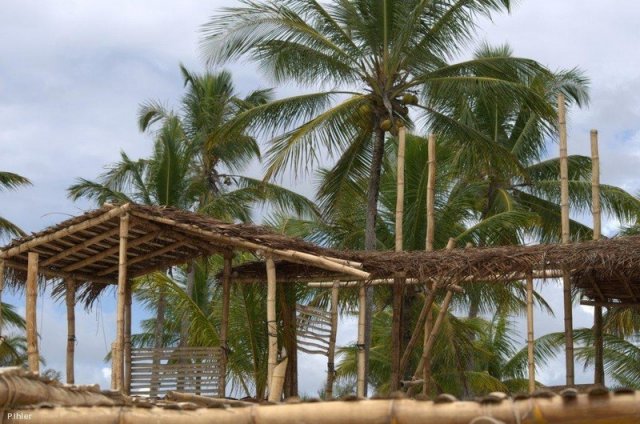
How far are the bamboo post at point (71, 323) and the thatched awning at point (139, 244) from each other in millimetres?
171

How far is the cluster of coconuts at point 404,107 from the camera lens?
20.8m

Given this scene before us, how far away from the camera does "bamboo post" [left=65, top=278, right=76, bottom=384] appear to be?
1548 cm

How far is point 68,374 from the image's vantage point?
15359 mm

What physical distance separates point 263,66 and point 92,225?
8.91 meters

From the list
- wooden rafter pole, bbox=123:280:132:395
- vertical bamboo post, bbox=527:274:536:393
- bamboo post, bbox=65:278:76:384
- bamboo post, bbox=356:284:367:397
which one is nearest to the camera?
vertical bamboo post, bbox=527:274:536:393

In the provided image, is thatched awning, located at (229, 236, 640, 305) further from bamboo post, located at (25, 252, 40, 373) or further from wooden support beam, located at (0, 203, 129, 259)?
bamboo post, located at (25, 252, 40, 373)

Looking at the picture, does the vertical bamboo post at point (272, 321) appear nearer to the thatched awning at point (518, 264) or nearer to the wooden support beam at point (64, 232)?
the thatched awning at point (518, 264)

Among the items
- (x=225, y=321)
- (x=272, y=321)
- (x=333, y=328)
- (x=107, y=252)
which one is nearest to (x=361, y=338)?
(x=333, y=328)

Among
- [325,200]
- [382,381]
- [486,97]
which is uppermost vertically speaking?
[486,97]

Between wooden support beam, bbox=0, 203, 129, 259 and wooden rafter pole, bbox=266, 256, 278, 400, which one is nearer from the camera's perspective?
wooden rafter pole, bbox=266, 256, 278, 400

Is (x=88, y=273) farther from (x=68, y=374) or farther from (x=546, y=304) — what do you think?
(x=546, y=304)

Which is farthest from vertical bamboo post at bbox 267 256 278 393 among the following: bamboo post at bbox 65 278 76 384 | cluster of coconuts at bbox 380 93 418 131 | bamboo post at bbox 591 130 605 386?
cluster of coconuts at bbox 380 93 418 131

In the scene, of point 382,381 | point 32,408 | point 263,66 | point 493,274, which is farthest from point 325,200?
point 32,408

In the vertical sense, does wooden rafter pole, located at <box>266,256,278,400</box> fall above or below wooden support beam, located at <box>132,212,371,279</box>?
below
